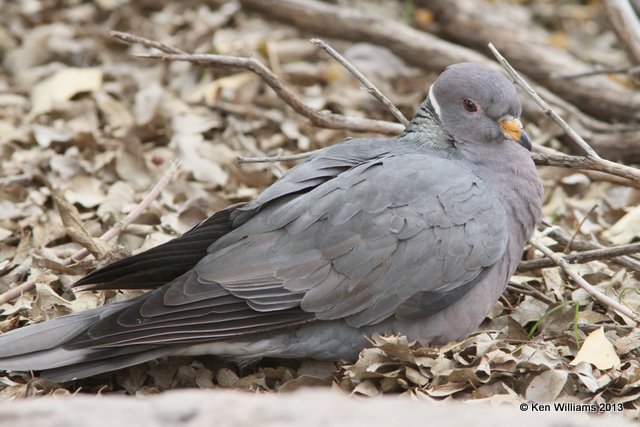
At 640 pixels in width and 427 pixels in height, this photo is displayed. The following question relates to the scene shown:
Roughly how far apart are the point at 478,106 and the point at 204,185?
207 cm

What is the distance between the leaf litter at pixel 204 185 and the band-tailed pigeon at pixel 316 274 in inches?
6.2

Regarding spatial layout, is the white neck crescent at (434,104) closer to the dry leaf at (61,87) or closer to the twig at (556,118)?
the twig at (556,118)

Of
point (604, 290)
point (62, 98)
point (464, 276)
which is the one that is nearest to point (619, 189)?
point (604, 290)

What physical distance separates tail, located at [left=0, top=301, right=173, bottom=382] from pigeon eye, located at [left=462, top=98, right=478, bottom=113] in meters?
1.77

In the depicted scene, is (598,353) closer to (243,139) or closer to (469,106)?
(469,106)

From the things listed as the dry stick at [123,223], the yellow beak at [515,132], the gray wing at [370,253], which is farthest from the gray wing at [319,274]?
the dry stick at [123,223]

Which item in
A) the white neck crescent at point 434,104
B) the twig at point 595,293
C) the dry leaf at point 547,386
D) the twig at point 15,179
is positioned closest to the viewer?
the dry leaf at point 547,386

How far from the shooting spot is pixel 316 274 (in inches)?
153

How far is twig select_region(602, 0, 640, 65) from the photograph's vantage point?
6.01 metres

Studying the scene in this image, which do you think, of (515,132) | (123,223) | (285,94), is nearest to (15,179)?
(123,223)

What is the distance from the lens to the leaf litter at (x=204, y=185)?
12.7ft

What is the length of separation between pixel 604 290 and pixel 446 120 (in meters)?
1.21

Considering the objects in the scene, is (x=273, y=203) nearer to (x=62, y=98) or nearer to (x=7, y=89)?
(x=62, y=98)

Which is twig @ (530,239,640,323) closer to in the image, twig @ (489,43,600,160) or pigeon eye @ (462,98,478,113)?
twig @ (489,43,600,160)
